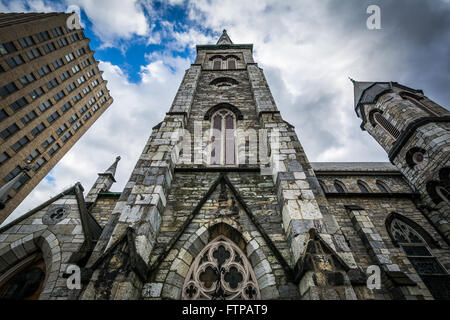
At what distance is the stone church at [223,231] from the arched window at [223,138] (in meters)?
0.04

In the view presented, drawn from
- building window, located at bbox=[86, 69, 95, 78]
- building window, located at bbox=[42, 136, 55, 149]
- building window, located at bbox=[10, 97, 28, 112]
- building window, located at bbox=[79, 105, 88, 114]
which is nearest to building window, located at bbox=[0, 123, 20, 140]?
building window, located at bbox=[10, 97, 28, 112]

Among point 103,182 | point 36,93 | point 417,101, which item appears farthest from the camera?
point 36,93

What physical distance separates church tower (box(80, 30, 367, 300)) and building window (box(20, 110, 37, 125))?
85.1ft

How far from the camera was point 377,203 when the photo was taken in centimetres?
875

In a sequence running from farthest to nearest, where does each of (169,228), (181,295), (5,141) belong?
(5,141) → (169,228) → (181,295)

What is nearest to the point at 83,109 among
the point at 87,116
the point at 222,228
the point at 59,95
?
the point at 87,116

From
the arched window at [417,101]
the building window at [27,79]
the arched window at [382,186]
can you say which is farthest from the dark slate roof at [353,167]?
the building window at [27,79]

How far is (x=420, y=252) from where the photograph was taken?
289 inches

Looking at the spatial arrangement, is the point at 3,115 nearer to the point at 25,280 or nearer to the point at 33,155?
the point at 33,155

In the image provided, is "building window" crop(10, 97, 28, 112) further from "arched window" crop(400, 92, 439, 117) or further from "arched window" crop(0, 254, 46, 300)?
"arched window" crop(400, 92, 439, 117)

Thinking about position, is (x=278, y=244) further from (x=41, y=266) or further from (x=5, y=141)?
(x=5, y=141)

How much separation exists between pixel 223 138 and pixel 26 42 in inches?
1187

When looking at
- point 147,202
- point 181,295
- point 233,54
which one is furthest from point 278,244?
point 233,54

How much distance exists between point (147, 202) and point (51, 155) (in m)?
30.6
